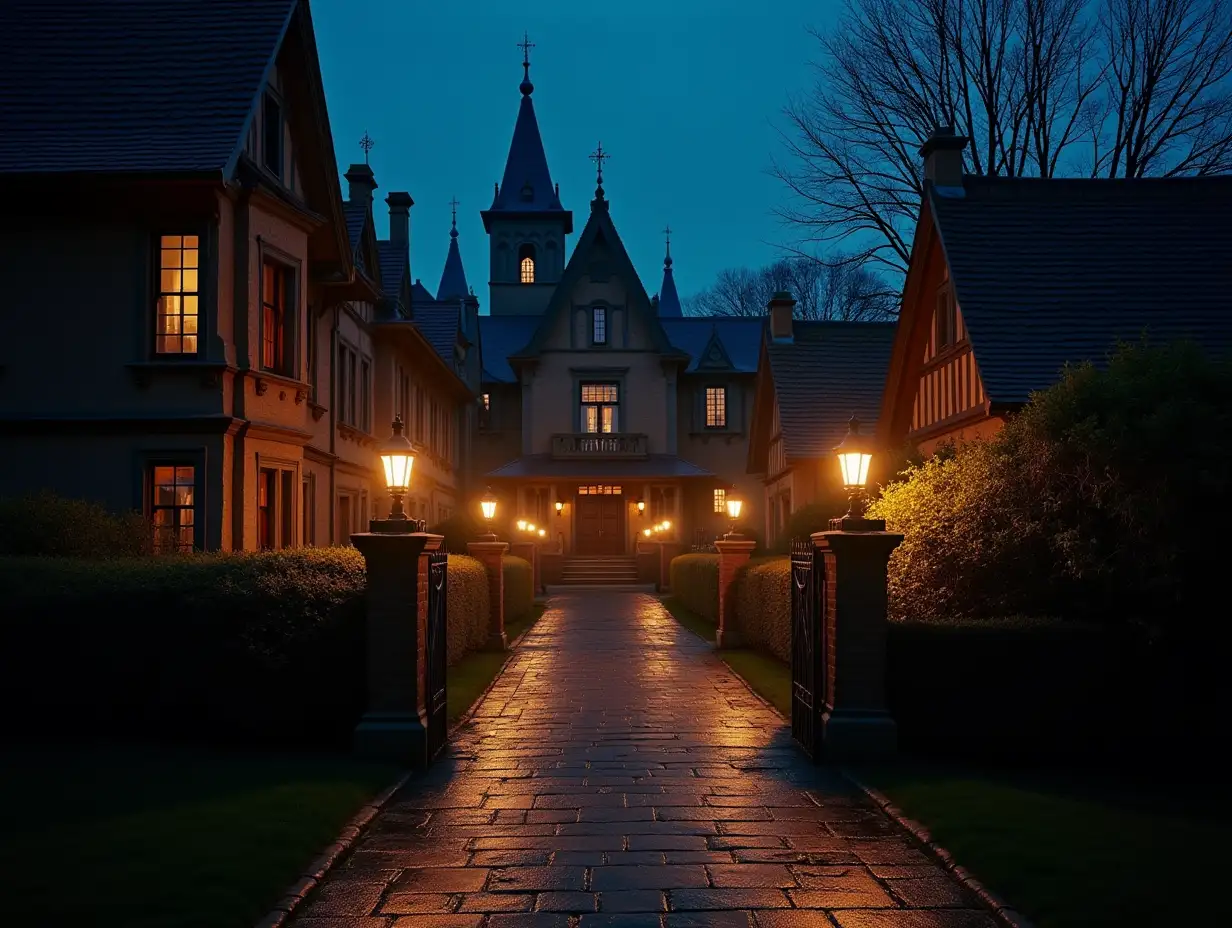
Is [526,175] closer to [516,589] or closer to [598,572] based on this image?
[598,572]

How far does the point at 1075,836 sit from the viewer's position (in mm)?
7125

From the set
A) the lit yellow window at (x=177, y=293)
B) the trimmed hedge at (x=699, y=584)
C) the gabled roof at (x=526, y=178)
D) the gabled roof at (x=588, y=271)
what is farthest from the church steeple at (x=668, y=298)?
the lit yellow window at (x=177, y=293)

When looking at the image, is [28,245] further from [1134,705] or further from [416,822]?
[1134,705]

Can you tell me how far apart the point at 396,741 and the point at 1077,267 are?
14.8m

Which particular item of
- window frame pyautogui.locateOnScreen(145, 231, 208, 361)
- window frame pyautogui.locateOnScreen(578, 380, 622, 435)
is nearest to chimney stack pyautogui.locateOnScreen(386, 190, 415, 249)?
window frame pyautogui.locateOnScreen(578, 380, 622, 435)

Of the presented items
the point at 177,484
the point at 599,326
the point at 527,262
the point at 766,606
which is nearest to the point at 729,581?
the point at 766,606

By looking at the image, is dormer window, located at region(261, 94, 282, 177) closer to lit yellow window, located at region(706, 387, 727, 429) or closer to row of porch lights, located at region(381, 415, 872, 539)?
row of porch lights, located at region(381, 415, 872, 539)

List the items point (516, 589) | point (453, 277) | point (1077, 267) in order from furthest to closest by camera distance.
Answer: point (453, 277) → point (516, 589) → point (1077, 267)

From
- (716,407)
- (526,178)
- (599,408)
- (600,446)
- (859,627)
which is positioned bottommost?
(859,627)

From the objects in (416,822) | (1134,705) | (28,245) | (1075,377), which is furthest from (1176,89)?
(416,822)

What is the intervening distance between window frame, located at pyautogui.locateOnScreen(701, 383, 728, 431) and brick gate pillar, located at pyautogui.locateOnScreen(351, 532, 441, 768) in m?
38.8

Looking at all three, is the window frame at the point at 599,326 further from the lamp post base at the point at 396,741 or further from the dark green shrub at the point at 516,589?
the lamp post base at the point at 396,741

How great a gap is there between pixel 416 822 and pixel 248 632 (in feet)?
10.3

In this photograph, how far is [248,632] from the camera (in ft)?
33.9
